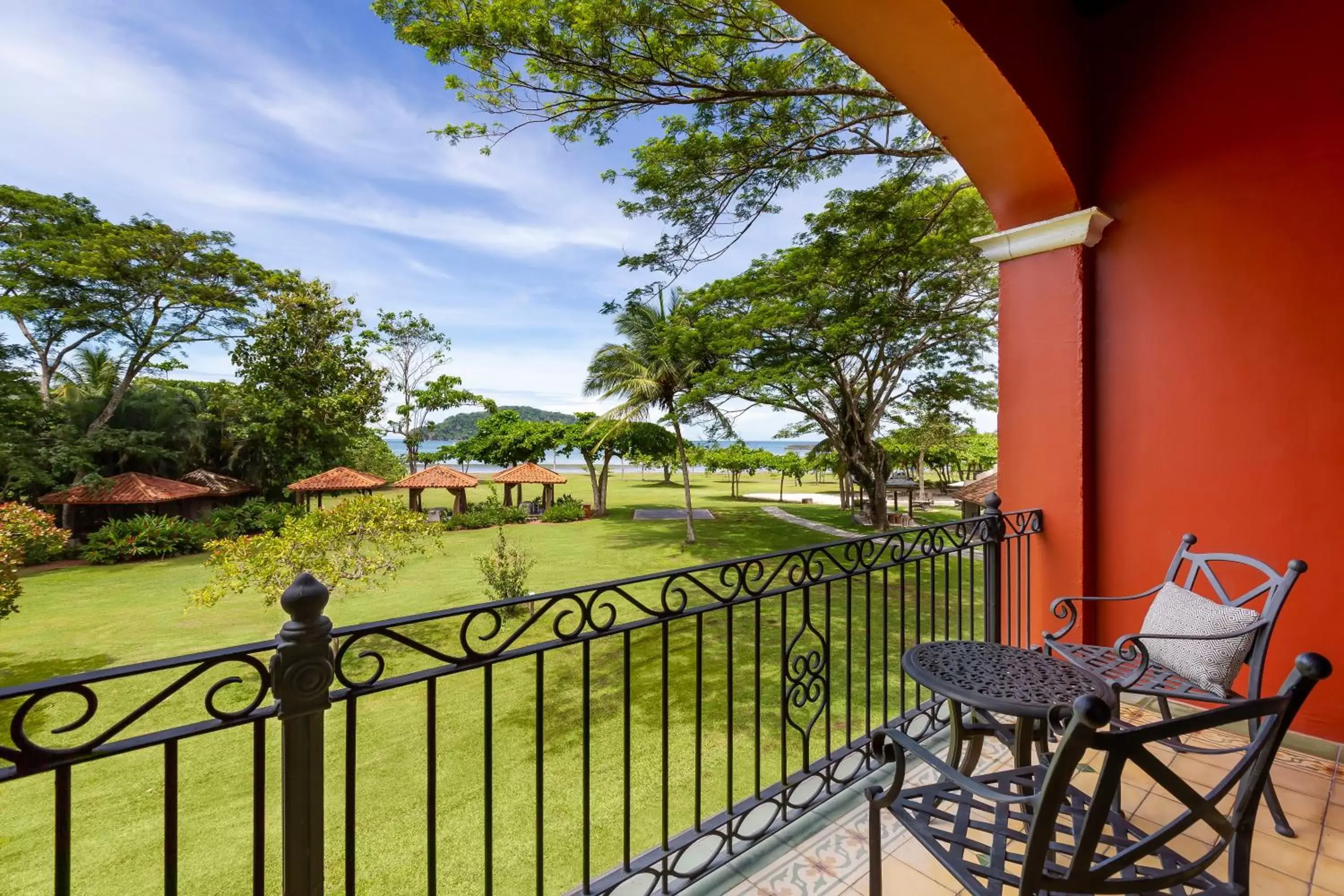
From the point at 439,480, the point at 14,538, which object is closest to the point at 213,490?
the point at 439,480

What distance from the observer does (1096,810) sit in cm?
84

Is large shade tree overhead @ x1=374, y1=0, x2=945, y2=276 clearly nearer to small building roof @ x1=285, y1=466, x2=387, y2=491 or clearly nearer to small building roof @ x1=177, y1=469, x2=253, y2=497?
small building roof @ x1=285, y1=466, x2=387, y2=491

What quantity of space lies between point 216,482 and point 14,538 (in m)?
10.2

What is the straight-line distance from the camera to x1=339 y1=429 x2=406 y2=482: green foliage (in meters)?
17.1

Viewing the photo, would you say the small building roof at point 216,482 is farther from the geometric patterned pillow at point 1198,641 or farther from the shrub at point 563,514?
the geometric patterned pillow at point 1198,641

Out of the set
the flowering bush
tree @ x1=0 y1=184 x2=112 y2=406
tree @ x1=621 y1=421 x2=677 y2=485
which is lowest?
the flowering bush

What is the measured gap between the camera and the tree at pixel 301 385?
1503cm

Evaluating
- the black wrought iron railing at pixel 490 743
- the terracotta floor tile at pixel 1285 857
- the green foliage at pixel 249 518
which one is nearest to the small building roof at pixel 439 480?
the green foliage at pixel 249 518

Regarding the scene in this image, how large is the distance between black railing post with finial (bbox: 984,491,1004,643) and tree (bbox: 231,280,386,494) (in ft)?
58.4

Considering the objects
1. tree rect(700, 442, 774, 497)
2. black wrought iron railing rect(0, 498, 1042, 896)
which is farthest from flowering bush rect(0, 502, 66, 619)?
tree rect(700, 442, 774, 497)

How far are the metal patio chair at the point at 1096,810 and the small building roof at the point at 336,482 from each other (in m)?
15.8

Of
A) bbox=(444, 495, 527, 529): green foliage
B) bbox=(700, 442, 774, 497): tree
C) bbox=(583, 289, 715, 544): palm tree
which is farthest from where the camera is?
bbox=(700, 442, 774, 497): tree

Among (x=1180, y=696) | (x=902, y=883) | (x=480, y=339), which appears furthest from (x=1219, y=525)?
(x=480, y=339)

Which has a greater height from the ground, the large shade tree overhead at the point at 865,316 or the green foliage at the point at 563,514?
the large shade tree overhead at the point at 865,316
